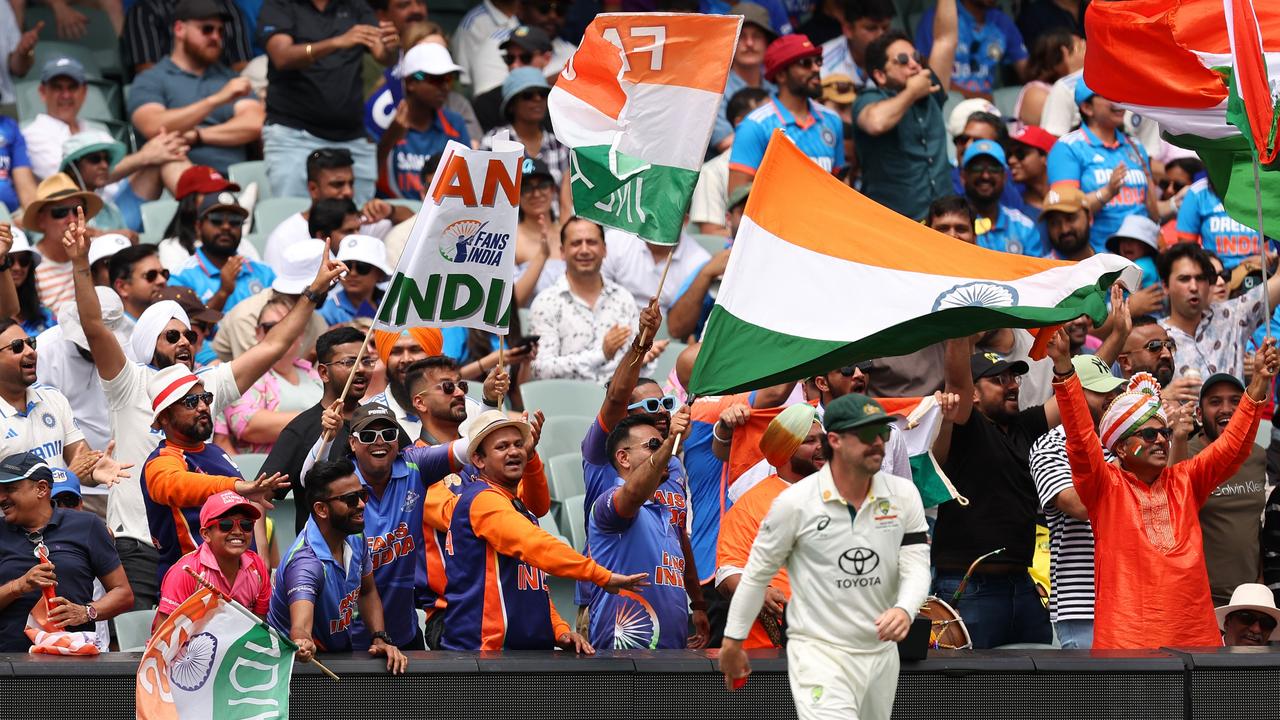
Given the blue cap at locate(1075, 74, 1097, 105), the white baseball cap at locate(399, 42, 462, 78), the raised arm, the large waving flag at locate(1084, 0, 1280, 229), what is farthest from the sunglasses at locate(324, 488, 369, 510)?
the blue cap at locate(1075, 74, 1097, 105)

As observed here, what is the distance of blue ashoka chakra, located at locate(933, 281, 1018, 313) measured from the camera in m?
7.68

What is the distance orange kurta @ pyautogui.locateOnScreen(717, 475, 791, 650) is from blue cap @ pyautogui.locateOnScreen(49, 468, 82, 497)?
2895 millimetres

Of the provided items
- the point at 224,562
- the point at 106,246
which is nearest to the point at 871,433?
the point at 224,562

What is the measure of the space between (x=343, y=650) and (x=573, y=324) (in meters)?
3.48

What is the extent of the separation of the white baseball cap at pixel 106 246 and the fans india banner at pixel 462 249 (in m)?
2.80

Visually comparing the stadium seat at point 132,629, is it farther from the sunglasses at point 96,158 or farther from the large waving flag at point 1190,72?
the large waving flag at point 1190,72

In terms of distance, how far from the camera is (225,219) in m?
11.0

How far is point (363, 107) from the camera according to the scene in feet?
42.5

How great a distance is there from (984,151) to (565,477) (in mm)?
3958

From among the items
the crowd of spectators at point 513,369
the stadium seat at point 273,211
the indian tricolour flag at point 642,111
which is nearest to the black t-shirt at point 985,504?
the crowd of spectators at point 513,369

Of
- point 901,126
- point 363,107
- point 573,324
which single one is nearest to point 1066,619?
point 573,324

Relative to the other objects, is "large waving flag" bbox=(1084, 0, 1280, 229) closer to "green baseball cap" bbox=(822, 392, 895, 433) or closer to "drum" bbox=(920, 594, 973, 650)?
"drum" bbox=(920, 594, 973, 650)

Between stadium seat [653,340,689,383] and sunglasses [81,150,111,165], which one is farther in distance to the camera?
sunglasses [81,150,111,165]

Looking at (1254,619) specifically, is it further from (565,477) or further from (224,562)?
(224,562)
